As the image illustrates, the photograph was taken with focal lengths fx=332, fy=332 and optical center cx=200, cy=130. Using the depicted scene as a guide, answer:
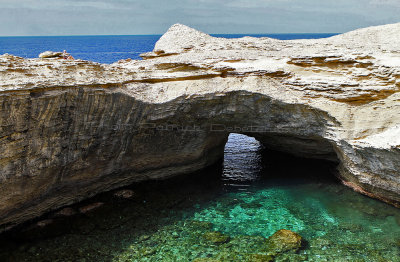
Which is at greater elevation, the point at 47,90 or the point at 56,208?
the point at 47,90

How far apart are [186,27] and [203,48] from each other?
390cm

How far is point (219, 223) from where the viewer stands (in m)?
12.4

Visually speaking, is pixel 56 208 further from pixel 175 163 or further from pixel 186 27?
pixel 186 27

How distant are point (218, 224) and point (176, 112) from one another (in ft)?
15.6

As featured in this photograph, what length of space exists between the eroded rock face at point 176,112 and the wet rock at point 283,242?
4222 millimetres

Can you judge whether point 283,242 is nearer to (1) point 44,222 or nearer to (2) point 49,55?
(1) point 44,222

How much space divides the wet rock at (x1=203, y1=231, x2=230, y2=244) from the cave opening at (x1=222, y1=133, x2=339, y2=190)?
3958 mm

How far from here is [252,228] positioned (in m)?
12.1

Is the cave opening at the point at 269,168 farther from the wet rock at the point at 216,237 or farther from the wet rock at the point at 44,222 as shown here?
the wet rock at the point at 44,222

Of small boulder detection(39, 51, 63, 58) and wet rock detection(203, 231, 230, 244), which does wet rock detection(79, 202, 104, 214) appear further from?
small boulder detection(39, 51, 63, 58)

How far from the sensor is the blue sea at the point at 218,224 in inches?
418

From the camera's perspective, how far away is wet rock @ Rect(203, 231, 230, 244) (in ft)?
37.1

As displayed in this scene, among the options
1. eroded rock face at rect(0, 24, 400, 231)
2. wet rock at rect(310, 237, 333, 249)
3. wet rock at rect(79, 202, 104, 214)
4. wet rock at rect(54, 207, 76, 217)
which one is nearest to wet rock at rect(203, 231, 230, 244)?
wet rock at rect(310, 237, 333, 249)

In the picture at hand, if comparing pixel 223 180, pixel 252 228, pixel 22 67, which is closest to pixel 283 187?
pixel 223 180
